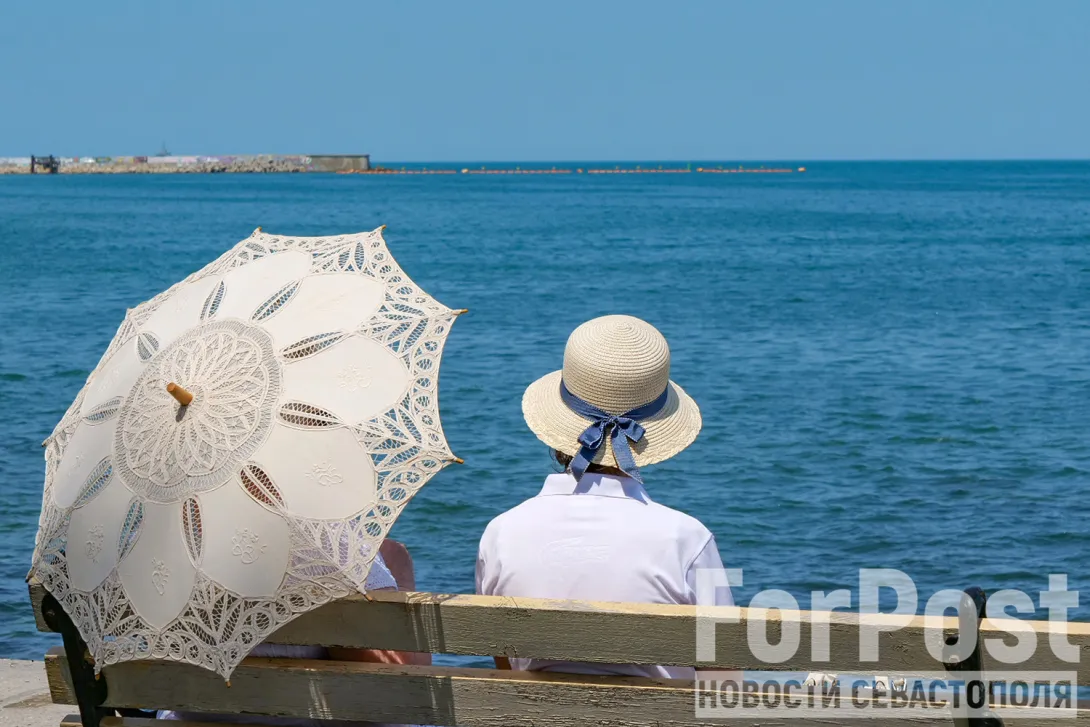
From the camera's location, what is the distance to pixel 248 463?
8.56ft

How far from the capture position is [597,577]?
2678 millimetres

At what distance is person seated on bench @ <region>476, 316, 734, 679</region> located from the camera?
265cm

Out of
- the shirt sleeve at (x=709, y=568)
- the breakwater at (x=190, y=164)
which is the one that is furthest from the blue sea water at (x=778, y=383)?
the breakwater at (x=190, y=164)

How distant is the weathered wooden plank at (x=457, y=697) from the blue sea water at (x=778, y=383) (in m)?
3.76

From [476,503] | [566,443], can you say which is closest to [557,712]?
[566,443]

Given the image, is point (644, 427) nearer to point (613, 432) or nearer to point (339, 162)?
point (613, 432)

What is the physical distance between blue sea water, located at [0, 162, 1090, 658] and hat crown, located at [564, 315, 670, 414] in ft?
13.4

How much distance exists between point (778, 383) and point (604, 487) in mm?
11784

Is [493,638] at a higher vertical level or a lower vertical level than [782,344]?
higher

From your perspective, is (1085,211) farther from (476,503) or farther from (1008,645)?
(1008,645)

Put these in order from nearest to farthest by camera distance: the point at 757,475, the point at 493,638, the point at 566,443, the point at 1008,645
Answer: the point at 1008,645, the point at 493,638, the point at 566,443, the point at 757,475

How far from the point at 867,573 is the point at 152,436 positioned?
5.79 metres

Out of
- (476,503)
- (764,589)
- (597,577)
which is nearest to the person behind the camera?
(597,577)

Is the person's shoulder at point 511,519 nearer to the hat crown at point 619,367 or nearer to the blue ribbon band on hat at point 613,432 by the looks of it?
the blue ribbon band on hat at point 613,432
